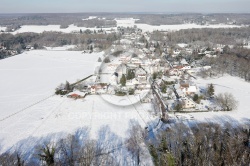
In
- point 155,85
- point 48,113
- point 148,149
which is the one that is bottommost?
point 48,113

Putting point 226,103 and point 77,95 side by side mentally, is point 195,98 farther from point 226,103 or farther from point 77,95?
point 77,95

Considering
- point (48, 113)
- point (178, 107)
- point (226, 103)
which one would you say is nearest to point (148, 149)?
point (178, 107)

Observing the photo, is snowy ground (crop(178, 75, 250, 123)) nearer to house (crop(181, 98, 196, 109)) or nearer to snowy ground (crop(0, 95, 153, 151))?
house (crop(181, 98, 196, 109))

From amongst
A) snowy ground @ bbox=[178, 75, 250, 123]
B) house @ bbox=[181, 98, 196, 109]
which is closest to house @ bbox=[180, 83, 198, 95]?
snowy ground @ bbox=[178, 75, 250, 123]

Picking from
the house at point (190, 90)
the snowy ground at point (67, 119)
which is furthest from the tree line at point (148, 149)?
the house at point (190, 90)

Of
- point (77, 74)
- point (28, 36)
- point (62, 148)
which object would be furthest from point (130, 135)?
point (28, 36)

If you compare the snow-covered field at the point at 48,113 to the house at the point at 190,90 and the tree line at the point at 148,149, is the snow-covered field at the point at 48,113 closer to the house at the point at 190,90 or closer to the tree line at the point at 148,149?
the tree line at the point at 148,149

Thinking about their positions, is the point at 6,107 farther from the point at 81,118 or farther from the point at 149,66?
the point at 149,66
